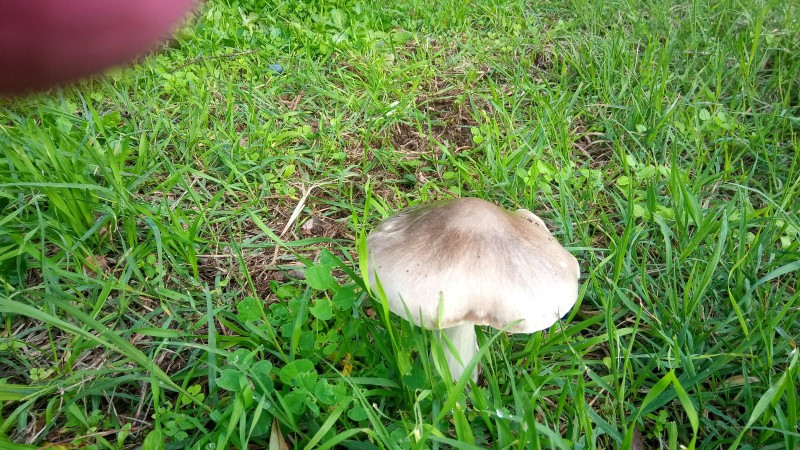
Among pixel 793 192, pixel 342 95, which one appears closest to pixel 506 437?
pixel 793 192

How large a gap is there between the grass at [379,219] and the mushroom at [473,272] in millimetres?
175

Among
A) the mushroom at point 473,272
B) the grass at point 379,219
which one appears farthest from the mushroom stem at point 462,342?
the mushroom at point 473,272

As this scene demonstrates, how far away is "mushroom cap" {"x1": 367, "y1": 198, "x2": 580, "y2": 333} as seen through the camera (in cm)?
139

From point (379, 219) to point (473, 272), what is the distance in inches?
43.9

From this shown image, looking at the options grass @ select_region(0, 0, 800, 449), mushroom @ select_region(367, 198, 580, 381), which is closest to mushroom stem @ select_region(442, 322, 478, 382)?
grass @ select_region(0, 0, 800, 449)

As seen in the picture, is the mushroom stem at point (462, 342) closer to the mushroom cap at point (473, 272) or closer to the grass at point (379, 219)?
the grass at point (379, 219)

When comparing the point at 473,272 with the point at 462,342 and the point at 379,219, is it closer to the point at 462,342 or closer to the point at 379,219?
the point at 462,342

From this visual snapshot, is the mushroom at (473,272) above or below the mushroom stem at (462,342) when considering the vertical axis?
above

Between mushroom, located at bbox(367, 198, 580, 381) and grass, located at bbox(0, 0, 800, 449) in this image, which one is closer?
mushroom, located at bbox(367, 198, 580, 381)

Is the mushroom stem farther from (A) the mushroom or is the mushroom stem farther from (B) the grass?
(A) the mushroom

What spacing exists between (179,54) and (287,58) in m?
0.73

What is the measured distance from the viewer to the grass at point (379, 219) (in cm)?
159

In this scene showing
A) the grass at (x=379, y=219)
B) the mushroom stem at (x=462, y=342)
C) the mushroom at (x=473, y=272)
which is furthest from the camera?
the mushroom stem at (x=462, y=342)

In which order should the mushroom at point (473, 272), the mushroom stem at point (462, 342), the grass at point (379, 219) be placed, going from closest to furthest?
the mushroom at point (473, 272) < the grass at point (379, 219) < the mushroom stem at point (462, 342)
